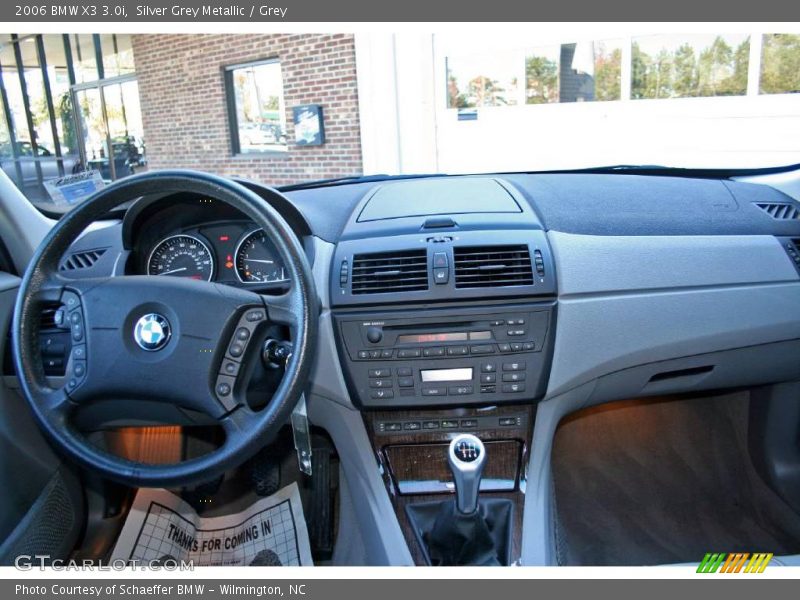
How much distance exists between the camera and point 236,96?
27.3ft

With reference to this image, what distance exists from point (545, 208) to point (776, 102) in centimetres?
476

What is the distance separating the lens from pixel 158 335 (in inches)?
58.9

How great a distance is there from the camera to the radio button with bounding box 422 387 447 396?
6.24 feet

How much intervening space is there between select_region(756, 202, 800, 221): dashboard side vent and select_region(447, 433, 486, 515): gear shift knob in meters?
1.34

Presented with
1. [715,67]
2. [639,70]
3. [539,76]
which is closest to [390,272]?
[715,67]

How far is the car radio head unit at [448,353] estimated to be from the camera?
1864 millimetres

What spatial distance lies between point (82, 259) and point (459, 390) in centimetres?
123

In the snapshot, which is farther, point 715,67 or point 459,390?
point 715,67

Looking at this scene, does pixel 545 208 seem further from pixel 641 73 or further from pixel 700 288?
pixel 641 73

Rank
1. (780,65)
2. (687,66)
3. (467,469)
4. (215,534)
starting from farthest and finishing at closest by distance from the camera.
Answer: (687,66)
(780,65)
(215,534)
(467,469)

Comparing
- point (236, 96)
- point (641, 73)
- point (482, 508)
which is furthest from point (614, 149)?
point (482, 508)

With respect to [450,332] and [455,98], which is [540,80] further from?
[450,332]

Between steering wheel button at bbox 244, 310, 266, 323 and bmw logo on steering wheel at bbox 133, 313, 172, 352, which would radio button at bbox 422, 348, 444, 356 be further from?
bmw logo on steering wheel at bbox 133, 313, 172, 352

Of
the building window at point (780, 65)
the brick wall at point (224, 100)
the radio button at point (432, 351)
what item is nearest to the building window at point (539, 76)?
the brick wall at point (224, 100)
